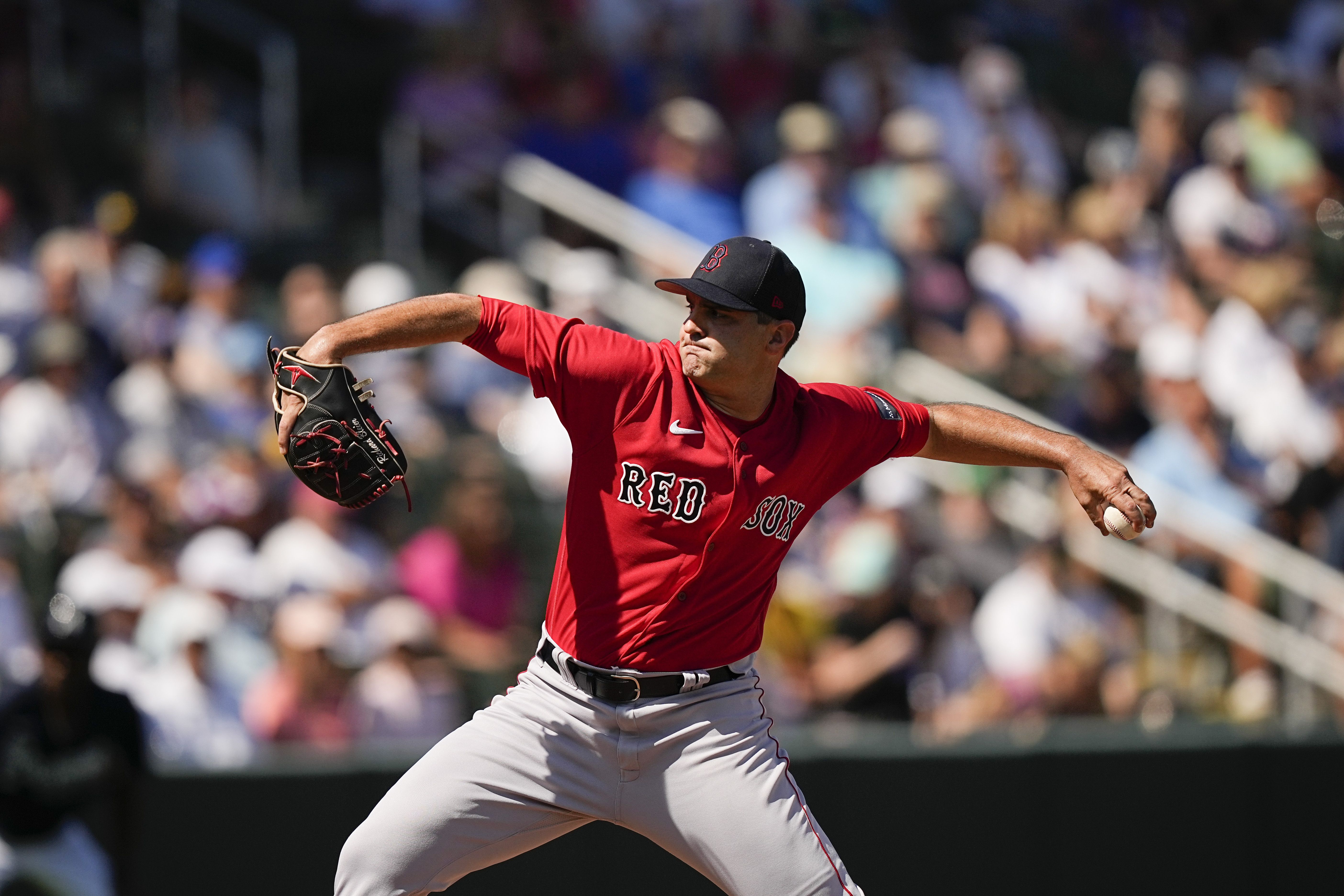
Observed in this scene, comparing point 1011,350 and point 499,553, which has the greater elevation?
point 1011,350

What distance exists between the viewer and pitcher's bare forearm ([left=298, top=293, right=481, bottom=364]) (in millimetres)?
4324

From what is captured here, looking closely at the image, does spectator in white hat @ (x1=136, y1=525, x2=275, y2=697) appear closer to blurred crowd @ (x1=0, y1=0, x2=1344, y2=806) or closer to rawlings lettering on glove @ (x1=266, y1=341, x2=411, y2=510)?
blurred crowd @ (x1=0, y1=0, x2=1344, y2=806)

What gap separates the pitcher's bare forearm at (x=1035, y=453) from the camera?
4.57 metres

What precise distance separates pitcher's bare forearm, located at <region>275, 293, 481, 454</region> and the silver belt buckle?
1030mm

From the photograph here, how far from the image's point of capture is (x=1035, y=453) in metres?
4.84

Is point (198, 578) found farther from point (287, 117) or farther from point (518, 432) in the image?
point (287, 117)

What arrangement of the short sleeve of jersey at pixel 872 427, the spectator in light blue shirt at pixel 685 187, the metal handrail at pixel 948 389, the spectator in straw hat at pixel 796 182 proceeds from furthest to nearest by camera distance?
1. the spectator in light blue shirt at pixel 685 187
2. the spectator in straw hat at pixel 796 182
3. the metal handrail at pixel 948 389
4. the short sleeve of jersey at pixel 872 427

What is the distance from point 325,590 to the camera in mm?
8242

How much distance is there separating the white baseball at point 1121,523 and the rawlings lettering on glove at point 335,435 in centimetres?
182

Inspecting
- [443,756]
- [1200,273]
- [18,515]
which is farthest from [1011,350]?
[443,756]

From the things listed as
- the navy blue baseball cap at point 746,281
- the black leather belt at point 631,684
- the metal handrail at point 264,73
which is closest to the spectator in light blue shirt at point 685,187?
the metal handrail at point 264,73

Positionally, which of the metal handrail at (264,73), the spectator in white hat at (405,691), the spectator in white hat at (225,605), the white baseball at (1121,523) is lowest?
the spectator in white hat at (405,691)

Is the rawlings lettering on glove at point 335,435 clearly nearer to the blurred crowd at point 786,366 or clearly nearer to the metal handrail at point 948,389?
the blurred crowd at point 786,366

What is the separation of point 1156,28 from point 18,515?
10668 mm
